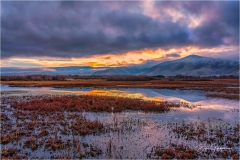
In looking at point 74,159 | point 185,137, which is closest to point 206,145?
point 185,137

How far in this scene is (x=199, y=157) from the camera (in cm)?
1106

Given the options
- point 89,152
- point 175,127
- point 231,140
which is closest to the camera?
point 89,152

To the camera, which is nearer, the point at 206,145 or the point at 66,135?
the point at 206,145

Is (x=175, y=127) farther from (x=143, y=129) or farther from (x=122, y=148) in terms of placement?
(x=122, y=148)

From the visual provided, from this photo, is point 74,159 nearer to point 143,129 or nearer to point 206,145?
point 143,129

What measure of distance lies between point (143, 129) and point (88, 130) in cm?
442

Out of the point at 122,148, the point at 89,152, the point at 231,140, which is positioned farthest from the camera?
the point at 231,140

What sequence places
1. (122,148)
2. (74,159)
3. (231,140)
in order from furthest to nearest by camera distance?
1. (231,140)
2. (122,148)
3. (74,159)

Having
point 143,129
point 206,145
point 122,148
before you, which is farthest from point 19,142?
point 206,145

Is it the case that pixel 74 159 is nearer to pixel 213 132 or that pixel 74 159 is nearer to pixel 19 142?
pixel 19 142

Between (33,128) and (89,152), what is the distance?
723 cm

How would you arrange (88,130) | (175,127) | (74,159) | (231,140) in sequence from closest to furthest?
1. (74,159)
2. (231,140)
3. (88,130)
4. (175,127)

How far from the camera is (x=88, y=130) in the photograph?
1555 cm

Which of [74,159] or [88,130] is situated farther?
[88,130]
